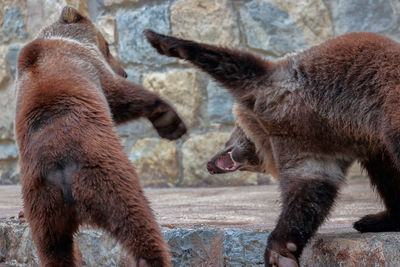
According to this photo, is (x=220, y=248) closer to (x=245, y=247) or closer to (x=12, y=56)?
(x=245, y=247)

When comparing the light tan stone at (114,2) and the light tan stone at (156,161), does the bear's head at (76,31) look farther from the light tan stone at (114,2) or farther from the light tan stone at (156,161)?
the light tan stone at (114,2)

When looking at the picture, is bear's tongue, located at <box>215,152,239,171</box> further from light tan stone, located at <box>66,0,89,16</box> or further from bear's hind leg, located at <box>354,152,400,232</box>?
light tan stone, located at <box>66,0,89,16</box>

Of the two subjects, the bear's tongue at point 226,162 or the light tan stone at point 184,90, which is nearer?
the bear's tongue at point 226,162

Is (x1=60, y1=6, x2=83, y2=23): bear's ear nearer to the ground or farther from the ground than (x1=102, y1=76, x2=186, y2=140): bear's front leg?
farther from the ground

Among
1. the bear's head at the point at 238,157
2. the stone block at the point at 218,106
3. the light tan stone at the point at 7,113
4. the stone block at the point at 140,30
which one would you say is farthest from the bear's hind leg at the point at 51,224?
the light tan stone at the point at 7,113

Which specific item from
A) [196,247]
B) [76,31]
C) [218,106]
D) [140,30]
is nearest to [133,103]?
[76,31]

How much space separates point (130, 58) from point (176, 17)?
0.59 meters

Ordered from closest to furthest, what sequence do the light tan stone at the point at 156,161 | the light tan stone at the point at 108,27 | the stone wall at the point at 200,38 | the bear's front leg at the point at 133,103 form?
the bear's front leg at the point at 133,103, the stone wall at the point at 200,38, the light tan stone at the point at 156,161, the light tan stone at the point at 108,27

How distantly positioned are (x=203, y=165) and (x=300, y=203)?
118 inches

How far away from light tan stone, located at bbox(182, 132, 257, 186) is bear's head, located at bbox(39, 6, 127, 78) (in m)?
2.01

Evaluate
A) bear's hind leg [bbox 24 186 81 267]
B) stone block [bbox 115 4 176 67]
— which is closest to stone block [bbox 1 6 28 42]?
stone block [bbox 115 4 176 67]

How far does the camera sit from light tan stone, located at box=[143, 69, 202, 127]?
5.72 metres

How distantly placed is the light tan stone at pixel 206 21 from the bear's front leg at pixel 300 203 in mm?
2961

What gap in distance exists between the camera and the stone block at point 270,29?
555 centimetres
